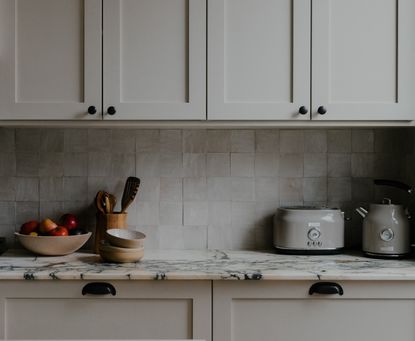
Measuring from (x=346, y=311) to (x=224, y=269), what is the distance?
0.52 meters

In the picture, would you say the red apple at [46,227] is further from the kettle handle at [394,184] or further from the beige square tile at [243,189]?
the kettle handle at [394,184]

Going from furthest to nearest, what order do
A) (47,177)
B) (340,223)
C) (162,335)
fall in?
(47,177) < (340,223) < (162,335)

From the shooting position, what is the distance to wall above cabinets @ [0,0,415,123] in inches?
96.8

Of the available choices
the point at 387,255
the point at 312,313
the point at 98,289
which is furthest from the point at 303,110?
the point at 98,289

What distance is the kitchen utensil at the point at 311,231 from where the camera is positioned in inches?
102

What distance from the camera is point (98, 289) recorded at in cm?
221

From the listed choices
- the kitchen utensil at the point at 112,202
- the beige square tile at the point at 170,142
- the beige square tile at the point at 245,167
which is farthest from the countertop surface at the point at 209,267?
the beige square tile at the point at 170,142

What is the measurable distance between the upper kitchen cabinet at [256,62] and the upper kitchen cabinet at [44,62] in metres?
0.54

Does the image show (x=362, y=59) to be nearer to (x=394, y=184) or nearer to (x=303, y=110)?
(x=303, y=110)

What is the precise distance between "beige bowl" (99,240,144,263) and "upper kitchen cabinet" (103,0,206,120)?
1.91 ft

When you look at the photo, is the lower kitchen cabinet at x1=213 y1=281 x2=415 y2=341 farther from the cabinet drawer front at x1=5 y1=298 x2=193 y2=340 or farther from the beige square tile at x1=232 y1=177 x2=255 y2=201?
the beige square tile at x1=232 y1=177 x2=255 y2=201

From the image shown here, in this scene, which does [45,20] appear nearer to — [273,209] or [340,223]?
[273,209]

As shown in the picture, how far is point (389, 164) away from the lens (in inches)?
112

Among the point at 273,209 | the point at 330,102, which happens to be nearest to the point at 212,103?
the point at 330,102
